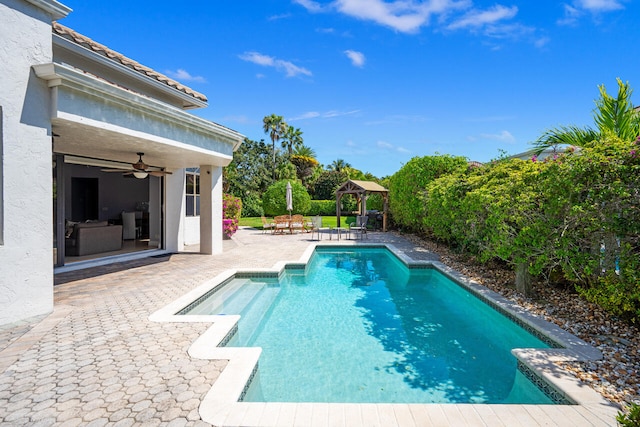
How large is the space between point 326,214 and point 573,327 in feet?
103

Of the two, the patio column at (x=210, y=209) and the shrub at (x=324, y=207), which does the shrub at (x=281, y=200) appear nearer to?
the shrub at (x=324, y=207)

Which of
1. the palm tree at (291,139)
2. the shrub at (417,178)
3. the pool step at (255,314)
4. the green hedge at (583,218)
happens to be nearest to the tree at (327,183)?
the palm tree at (291,139)

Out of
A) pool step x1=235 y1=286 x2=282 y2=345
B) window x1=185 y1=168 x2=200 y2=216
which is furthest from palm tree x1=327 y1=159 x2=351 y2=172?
pool step x1=235 y1=286 x2=282 y2=345

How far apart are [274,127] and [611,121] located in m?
48.8

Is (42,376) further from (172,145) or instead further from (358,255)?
(358,255)

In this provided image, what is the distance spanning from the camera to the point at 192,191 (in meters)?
13.7

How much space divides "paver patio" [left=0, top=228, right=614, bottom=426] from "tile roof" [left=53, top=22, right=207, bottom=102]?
619 centimetres

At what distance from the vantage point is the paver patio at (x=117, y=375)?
9.93 feet

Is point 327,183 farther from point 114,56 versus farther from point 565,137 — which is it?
point 565,137

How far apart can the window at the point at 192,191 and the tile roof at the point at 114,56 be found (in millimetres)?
2959

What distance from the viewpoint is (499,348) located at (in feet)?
18.3

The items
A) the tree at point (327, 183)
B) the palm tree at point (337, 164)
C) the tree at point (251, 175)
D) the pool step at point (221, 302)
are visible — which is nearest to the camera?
the pool step at point (221, 302)

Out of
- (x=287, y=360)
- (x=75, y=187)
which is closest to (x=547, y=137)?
(x=287, y=360)

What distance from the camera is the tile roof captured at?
8.05m
